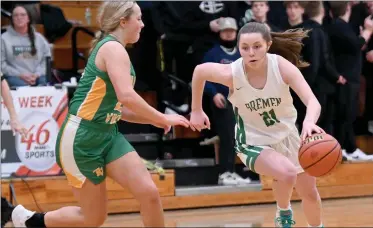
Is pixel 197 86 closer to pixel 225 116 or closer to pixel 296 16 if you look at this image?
pixel 225 116

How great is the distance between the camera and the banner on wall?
711 centimetres

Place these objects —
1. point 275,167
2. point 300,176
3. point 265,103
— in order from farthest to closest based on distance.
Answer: point 300,176 → point 265,103 → point 275,167

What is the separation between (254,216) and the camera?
23.3 feet

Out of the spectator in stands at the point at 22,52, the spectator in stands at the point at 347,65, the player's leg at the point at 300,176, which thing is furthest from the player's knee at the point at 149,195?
the spectator in stands at the point at 347,65

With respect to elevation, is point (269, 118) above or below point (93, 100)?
below

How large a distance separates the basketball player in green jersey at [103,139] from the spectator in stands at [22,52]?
328 cm

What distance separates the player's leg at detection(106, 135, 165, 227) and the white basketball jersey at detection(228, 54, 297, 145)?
3.06ft

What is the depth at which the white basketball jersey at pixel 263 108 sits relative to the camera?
4.62 metres

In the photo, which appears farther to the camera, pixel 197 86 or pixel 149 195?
pixel 197 86

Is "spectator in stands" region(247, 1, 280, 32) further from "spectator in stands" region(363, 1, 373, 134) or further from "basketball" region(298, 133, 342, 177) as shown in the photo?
"basketball" region(298, 133, 342, 177)

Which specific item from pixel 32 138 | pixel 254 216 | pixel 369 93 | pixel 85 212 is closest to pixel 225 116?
pixel 254 216

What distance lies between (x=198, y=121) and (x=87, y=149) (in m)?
0.78

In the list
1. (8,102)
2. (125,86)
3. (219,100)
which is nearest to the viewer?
(125,86)

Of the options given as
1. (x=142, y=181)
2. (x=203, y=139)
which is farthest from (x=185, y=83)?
(x=142, y=181)
